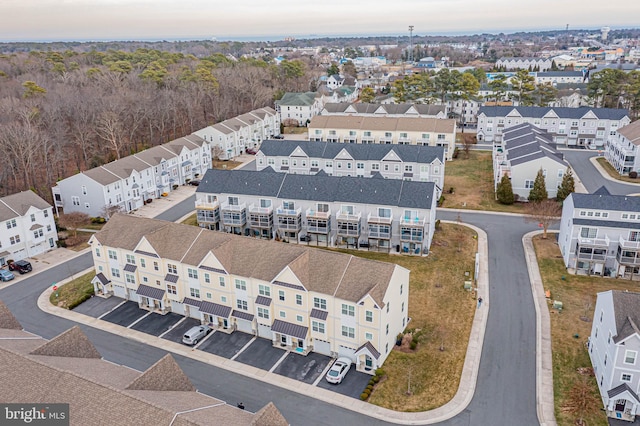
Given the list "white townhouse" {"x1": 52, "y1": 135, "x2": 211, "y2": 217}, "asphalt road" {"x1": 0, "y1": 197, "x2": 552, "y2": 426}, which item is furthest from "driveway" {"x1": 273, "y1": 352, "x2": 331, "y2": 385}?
"white townhouse" {"x1": 52, "y1": 135, "x2": 211, "y2": 217}

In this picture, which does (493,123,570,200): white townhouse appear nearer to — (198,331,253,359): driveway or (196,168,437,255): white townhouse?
(196,168,437,255): white townhouse

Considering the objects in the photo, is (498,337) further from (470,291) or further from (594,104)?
(594,104)

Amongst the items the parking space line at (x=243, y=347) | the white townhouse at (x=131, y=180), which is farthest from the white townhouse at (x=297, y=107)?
the parking space line at (x=243, y=347)

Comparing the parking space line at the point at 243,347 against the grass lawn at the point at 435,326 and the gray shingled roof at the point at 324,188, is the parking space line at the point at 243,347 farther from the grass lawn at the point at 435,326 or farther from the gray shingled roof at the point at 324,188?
the gray shingled roof at the point at 324,188

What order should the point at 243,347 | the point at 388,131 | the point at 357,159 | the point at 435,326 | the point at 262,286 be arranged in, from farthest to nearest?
the point at 388,131
the point at 357,159
the point at 435,326
the point at 262,286
the point at 243,347

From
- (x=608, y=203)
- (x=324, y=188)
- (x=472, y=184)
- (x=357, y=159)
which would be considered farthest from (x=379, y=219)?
(x=472, y=184)

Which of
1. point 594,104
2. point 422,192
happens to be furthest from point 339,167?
point 594,104

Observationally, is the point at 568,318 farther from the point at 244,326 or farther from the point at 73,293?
the point at 73,293
